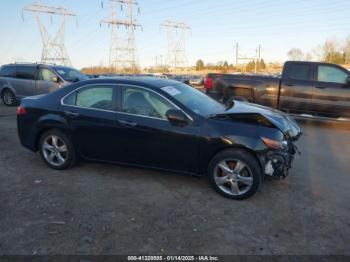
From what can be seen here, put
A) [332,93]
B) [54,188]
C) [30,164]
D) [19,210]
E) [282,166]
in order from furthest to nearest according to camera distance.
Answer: [332,93]
[30,164]
[54,188]
[282,166]
[19,210]

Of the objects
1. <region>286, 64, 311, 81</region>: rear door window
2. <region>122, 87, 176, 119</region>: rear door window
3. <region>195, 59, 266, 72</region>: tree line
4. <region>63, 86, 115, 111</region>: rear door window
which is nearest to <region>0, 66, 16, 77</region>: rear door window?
<region>63, 86, 115, 111</region>: rear door window

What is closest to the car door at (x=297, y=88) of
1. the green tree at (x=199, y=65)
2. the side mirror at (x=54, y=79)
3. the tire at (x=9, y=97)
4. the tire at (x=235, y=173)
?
the tire at (x=235, y=173)

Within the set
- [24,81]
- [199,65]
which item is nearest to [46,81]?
[24,81]

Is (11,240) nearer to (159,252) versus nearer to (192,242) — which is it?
(159,252)

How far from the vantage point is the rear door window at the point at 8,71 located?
12983 millimetres

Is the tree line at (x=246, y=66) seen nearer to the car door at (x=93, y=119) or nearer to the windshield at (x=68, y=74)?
→ the windshield at (x=68, y=74)

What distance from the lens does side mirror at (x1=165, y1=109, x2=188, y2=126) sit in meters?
4.32

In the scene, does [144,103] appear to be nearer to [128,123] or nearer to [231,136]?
[128,123]

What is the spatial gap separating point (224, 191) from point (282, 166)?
84 cm

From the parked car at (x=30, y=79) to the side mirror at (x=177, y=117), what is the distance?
885 centimetres

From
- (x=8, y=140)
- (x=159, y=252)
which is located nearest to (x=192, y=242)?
(x=159, y=252)

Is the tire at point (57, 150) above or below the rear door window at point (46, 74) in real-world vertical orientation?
below

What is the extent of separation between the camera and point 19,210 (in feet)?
12.8

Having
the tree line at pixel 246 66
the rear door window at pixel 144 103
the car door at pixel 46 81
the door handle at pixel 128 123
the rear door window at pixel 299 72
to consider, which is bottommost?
the door handle at pixel 128 123
